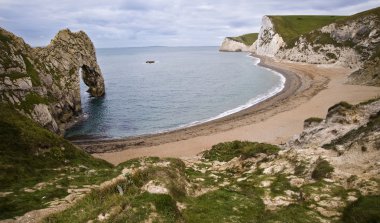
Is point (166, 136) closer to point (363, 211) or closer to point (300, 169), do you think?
point (300, 169)

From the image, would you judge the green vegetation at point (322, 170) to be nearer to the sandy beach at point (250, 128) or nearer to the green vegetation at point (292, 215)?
the green vegetation at point (292, 215)

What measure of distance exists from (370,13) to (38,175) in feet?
442

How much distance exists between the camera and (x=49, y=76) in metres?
67.7

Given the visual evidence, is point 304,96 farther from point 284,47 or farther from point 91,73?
point 284,47

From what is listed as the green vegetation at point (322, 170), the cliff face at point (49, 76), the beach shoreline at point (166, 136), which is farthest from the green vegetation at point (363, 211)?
the cliff face at point (49, 76)

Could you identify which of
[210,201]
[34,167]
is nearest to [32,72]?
[34,167]

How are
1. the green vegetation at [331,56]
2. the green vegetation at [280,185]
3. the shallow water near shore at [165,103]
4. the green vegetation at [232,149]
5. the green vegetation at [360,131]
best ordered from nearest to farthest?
the green vegetation at [280,185]
the green vegetation at [360,131]
the green vegetation at [232,149]
the shallow water near shore at [165,103]
the green vegetation at [331,56]

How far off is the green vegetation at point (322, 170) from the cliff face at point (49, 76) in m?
44.5

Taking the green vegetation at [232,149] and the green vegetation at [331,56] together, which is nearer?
the green vegetation at [232,149]

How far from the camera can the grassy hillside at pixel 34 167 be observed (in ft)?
65.0

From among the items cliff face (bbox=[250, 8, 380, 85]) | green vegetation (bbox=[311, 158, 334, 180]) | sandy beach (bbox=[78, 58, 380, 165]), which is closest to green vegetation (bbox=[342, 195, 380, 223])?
green vegetation (bbox=[311, 158, 334, 180])

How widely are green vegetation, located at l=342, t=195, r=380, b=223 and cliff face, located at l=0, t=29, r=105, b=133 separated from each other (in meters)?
47.9

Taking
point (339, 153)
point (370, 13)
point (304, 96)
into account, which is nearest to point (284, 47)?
point (370, 13)

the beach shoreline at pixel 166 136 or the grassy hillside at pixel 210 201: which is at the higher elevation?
the grassy hillside at pixel 210 201
